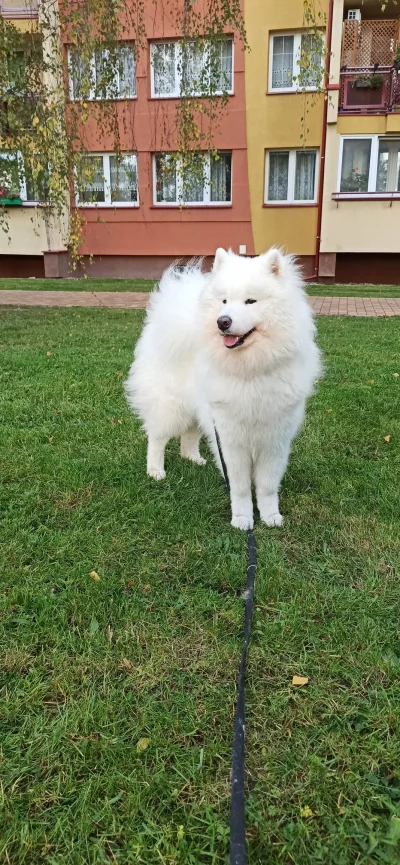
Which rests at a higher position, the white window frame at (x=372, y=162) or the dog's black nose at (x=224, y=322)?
the white window frame at (x=372, y=162)

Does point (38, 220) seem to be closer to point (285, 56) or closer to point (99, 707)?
point (285, 56)

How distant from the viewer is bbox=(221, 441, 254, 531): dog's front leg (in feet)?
10.0

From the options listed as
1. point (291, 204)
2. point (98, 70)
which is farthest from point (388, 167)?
point (98, 70)

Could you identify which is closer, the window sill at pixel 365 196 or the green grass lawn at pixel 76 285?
the green grass lawn at pixel 76 285

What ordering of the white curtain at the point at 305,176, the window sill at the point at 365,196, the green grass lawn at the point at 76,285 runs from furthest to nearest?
the white curtain at the point at 305,176, the window sill at the point at 365,196, the green grass lawn at the point at 76,285

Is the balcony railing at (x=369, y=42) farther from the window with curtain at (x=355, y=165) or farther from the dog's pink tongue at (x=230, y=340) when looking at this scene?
the dog's pink tongue at (x=230, y=340)

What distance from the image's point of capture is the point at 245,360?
2781mm

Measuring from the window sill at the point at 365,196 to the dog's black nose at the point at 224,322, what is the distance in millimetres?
15140

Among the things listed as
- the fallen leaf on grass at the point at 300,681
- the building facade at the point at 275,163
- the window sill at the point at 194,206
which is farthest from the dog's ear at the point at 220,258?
the window sill at the point at 194,206

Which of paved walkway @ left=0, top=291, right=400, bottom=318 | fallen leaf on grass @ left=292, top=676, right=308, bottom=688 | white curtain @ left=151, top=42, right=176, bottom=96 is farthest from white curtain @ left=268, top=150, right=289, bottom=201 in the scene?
fallen leaf on grass @ left=292, top=676, right=308, bottom=688

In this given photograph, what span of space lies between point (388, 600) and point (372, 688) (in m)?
0.56

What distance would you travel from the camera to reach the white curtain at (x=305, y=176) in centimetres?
1648

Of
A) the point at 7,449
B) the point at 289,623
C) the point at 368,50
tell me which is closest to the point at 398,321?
the point at 7,449

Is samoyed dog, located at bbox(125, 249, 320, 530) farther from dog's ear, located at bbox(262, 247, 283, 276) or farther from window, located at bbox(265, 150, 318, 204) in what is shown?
window, located at bbox(265, 150, 318, 204)
